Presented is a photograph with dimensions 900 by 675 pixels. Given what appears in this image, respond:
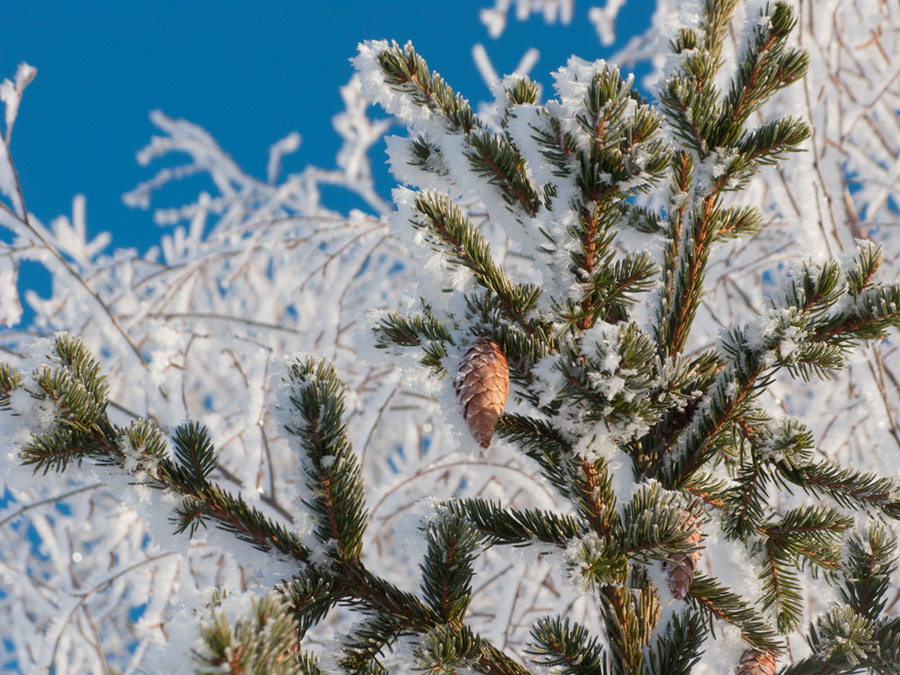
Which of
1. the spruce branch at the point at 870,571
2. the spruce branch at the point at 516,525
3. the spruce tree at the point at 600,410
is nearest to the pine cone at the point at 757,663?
the spruce tree at the point at 600,410

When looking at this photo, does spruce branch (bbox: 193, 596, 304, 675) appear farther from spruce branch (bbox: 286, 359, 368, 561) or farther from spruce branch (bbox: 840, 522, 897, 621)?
spruce branch (bbox: 840, 522, 897, 621)

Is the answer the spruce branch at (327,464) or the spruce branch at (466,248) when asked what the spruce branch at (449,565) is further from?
the spruce branch at (466,248)

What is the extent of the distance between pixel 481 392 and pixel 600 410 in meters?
0.15

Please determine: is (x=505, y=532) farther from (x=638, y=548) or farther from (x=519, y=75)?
(x=519, y=75)

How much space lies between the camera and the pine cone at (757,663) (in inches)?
37.1

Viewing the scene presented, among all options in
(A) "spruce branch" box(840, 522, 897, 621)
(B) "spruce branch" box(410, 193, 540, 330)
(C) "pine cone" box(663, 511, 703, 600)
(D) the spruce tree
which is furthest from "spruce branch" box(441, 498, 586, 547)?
(A) "spruce branch" box(840, 522, 897, 621)

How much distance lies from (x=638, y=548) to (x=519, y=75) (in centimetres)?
72

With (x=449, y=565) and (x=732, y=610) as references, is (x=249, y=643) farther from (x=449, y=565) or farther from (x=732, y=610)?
(x=732, y=610)

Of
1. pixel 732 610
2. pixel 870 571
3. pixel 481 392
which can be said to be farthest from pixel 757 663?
pixel 481 392

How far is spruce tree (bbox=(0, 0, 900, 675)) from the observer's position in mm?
819

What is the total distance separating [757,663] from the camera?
948 mm

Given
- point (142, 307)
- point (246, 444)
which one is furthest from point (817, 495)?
point (142, 307)

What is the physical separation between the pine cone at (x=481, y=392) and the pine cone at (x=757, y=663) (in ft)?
1.70

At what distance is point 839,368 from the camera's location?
33.7 inches
